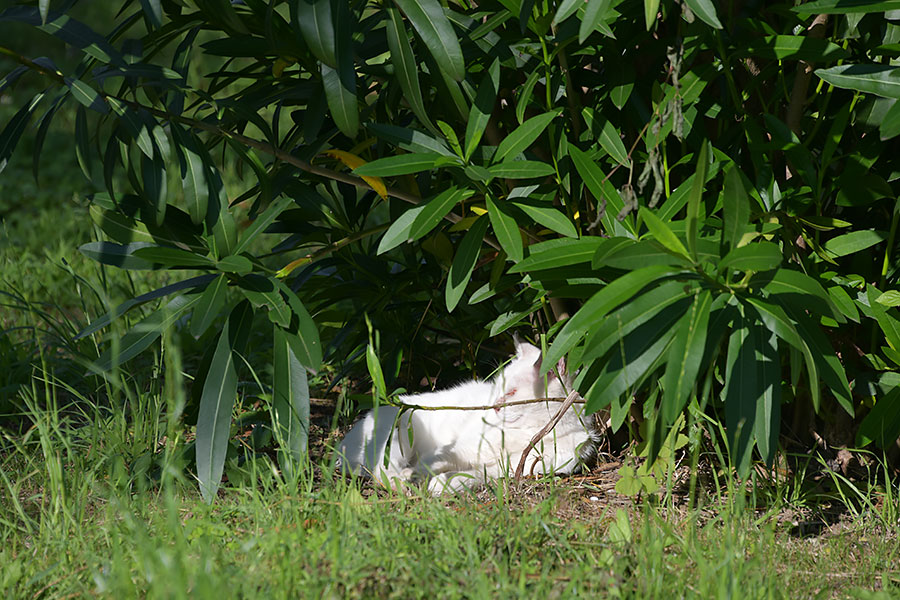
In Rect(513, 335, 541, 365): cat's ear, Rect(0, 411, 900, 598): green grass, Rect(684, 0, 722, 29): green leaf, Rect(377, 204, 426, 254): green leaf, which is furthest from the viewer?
Rect(513, 335, 541, 365): cat's ear

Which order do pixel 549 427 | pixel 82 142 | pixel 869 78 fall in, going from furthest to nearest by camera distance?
1. pixel 549 427
2. pixel 82 142
3. pixel 869 78

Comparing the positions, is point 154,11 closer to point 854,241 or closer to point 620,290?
point 620,290

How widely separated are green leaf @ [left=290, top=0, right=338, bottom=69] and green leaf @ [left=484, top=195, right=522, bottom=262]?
1.49ft

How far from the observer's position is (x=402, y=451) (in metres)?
2.30

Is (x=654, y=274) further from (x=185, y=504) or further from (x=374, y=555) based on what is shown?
(x=185, y=504)

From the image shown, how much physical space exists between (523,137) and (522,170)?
0.09 meters

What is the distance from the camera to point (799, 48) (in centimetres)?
160

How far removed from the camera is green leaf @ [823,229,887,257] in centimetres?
175

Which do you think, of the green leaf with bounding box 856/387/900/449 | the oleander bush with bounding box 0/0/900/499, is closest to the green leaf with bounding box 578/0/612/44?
the oleander bush with bounding box 0/0/900/499

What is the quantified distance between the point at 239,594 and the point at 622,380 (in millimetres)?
733

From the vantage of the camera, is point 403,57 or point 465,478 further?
point 465,478

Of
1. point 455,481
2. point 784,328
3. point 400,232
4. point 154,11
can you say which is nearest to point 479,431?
point 455,481

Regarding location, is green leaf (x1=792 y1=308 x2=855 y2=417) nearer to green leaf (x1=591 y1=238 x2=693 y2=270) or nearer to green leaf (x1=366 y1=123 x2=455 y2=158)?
green leaf (x1=591 y1=238 x2=693 y2=270)

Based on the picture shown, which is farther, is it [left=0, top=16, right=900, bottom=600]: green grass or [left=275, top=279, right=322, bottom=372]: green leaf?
[left=275, top=279, right=322, bottom=372]: green leaf
